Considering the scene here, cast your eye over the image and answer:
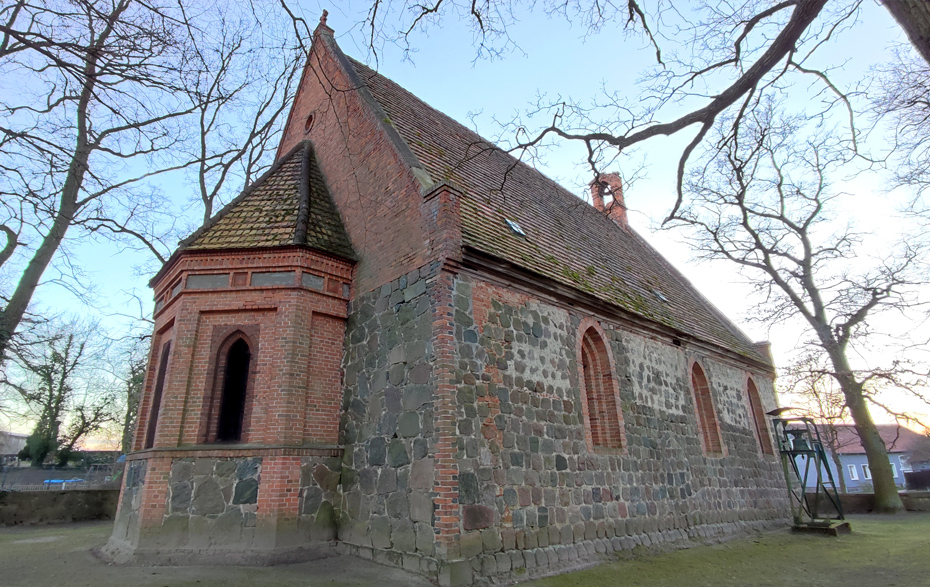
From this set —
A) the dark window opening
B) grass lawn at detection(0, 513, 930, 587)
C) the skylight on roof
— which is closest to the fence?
grass lawn at detection(0, 513, 930, 587)

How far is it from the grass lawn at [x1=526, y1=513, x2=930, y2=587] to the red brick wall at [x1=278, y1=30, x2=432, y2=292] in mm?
5431

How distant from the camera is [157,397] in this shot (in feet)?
31.3

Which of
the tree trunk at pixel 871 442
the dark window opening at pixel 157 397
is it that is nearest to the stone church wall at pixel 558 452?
the dark window opening at pixel 157 397

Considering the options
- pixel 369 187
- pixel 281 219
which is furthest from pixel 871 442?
pixel 281 219

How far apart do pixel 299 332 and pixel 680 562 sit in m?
7.68

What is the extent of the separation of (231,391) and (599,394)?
22.6ft

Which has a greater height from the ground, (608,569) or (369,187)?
(369,187)

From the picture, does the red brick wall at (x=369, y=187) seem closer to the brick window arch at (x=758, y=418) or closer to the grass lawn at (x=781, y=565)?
the grass lawn at (x=781, y=565)

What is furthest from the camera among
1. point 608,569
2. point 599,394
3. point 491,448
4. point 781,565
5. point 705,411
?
point 705,411

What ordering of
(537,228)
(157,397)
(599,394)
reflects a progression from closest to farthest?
(157,397)
(599,394)
(537,228)

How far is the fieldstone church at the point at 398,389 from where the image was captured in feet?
24.3

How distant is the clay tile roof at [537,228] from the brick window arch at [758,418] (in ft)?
3.58

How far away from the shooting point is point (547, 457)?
8.27 meters

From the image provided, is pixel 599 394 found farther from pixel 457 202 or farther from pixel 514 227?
pixel 457 202
